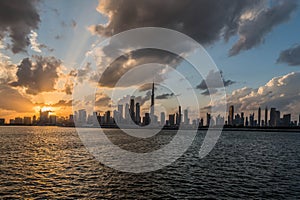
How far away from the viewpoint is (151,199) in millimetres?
36562

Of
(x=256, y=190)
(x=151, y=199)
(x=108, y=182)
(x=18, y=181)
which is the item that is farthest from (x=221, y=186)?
(x=18, y=181)

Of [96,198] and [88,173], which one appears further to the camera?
[88,173]

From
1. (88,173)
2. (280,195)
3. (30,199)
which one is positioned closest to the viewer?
(30,199)

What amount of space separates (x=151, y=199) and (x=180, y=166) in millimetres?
30475

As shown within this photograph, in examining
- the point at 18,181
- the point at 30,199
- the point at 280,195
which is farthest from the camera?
the point at 18,181

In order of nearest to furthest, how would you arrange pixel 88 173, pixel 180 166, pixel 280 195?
1. pixel 280 195
2. pixel 88 173
3. pixel 180 166

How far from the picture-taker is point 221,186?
1747 inches

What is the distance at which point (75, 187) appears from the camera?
42.2m

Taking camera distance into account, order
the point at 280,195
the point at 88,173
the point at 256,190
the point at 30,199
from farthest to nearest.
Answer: the point at 88,173 < the point at 256,190 < the point at 280,195 < the point at 30,199

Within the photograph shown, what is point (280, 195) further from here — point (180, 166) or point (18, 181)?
point (18, 181)

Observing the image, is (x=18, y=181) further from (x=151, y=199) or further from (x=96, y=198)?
(x=151, y=199)

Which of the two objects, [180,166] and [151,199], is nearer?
[151,199]

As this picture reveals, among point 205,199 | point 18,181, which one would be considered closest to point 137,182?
point 205,199

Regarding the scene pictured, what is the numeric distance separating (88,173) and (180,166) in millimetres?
24765
